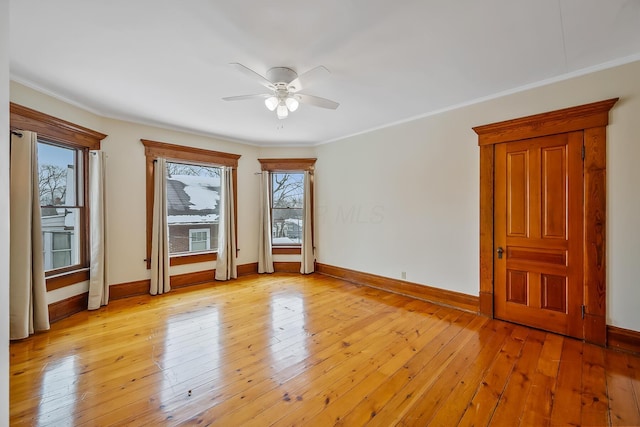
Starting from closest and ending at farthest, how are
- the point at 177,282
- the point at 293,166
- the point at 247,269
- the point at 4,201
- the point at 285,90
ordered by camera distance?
the point at 4,201, the point at 285,90, the point at 177,282, the point at 247,269, the point at 293,166

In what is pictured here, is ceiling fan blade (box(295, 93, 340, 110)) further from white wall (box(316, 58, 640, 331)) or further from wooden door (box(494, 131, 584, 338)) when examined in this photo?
wooden door (box(494, 131, 584, 338))

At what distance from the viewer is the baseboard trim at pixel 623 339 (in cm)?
242

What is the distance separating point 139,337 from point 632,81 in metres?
5.38

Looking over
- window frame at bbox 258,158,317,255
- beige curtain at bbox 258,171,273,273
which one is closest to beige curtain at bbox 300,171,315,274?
window frame at bbox 258,158,317,255

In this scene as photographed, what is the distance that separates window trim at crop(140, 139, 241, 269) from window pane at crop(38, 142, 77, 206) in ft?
2.93

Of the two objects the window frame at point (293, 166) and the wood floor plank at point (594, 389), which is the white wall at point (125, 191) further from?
the wood floor plank at point (594, 389)

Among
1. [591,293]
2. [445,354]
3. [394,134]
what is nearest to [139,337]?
[445,354]

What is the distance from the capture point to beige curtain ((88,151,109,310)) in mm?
3566

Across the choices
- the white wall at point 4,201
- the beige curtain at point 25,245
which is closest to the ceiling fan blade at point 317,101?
the white wall at point 4,201

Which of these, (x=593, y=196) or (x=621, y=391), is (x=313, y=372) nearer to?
(x=621, y=391)

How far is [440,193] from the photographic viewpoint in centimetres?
370

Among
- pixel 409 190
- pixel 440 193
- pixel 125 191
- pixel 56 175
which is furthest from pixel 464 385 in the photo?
pixel 56 175

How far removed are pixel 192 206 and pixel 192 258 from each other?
937mm

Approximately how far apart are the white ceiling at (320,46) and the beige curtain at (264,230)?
2225mm
